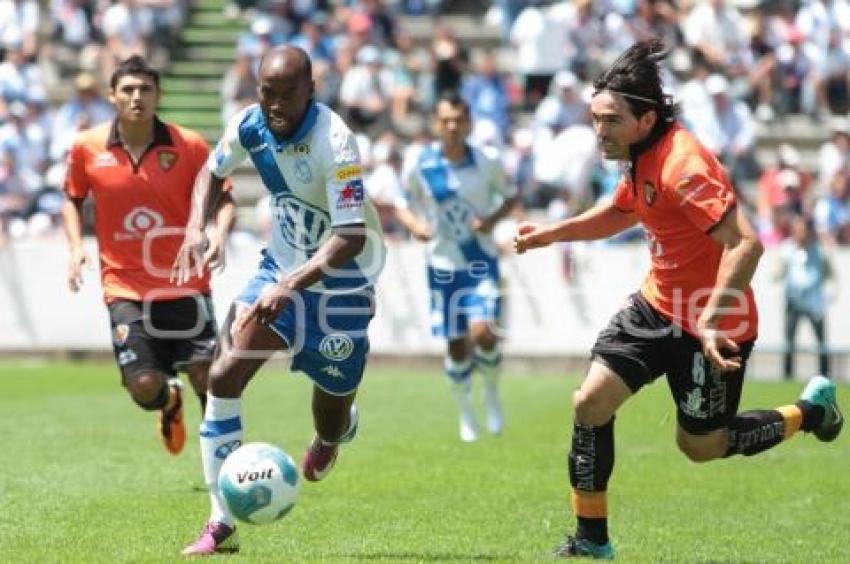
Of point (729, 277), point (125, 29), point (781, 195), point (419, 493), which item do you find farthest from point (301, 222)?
point (125, 29)

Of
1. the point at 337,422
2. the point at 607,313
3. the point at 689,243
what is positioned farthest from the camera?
the point at 607,313

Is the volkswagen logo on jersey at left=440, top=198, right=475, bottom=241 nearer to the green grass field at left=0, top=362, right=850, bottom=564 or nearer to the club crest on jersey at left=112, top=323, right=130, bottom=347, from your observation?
the green grass field at left=0, top=362, right=850, bottom=564

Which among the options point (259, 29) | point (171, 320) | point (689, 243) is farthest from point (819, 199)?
point (689, 243)

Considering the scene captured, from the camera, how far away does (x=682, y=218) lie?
29.7 ft

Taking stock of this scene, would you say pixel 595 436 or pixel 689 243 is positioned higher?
pixel 689 243

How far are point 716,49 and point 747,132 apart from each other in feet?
6.10

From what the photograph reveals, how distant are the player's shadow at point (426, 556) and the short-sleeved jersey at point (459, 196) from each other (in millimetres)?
6783

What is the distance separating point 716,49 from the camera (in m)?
25.8

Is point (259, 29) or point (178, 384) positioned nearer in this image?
point (178, 384)

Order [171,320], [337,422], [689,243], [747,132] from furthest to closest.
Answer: [747,132]
[171,320]
[337,422]
[689,243]

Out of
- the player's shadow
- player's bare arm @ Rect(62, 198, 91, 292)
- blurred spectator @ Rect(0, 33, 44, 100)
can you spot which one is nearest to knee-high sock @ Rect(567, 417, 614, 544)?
the player's shadow

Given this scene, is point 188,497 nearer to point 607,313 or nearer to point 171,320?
point 171,320

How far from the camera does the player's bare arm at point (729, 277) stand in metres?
8.47

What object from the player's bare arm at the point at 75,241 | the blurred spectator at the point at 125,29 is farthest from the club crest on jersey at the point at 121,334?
the blurred spectator at the point at 125,29
